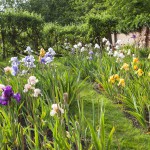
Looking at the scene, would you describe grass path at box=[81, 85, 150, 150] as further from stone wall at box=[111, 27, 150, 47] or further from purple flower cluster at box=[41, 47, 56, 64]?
stone wall at box=[111, 27, 150, 47]

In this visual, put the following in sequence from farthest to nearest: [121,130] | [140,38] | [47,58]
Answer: [140,38] < [47,58] < [121,130]

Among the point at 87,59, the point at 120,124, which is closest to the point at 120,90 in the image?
the point at 120,124

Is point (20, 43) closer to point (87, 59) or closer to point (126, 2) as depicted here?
point (126, 2)

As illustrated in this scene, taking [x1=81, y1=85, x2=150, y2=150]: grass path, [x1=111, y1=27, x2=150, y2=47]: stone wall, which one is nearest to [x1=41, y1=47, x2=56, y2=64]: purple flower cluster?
[x1=81, y1=85, x2=150, y2=150]: grass path

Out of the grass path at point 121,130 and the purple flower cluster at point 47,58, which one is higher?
the purple flower cluster at point 47,58

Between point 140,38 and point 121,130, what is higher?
point 140,38

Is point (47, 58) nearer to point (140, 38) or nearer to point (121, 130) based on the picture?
point (121, 130)

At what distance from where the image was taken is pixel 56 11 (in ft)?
70.9

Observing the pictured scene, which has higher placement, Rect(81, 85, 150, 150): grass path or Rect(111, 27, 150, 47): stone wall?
Rect(111, 27, 150, 47): stone wall

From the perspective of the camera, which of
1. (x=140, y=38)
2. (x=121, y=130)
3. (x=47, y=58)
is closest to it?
(x=121, y=130)

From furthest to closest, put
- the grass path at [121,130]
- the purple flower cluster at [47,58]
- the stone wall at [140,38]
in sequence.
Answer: the stone wall at [140,38]
the purple flower cluster at [47,58]
the grass path at [121,130]

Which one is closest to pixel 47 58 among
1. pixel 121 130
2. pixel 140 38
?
pixel 121 130

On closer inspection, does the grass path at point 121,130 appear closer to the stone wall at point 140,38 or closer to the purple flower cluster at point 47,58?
the purple flower cluster at point 47,58

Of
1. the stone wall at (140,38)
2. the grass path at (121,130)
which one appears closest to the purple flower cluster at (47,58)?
the grass path at (121,130)
